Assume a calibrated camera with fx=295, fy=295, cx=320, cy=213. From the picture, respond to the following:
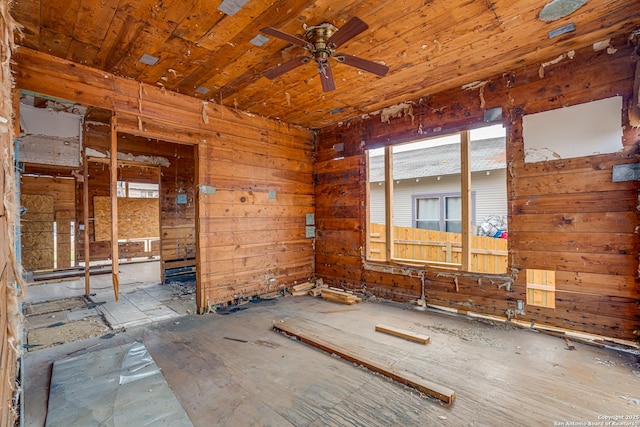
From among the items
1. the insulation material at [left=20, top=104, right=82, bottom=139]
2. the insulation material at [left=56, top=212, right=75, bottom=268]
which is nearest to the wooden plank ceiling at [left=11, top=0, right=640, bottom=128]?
the insulation material at [left=20, top=104, right=82, bottom=139]

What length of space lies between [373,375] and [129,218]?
9062mm

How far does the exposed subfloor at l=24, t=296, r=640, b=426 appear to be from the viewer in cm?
196

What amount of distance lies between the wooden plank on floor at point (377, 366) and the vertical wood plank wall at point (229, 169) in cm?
138

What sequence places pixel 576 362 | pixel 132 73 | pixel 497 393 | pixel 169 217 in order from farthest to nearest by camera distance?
pixel 169 217 → pixel 132 73 → pixel 576 362 → pixel 497 393

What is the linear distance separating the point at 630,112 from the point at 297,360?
388cm

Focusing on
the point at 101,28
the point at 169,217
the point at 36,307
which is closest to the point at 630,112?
the point at 101,28

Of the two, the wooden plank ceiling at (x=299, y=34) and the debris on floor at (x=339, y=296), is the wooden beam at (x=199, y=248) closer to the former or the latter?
the wooden plank ceiling at (x=299, y=34)

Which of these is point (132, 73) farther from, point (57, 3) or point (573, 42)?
point (573, 42)

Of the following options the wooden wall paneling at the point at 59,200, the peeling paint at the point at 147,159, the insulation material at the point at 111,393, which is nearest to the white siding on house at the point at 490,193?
the peeling paint at the point at 147,159

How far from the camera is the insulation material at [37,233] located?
6.68 meters

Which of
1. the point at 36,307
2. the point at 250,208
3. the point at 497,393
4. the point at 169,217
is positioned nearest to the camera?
the point at 497,393

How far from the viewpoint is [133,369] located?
253cm

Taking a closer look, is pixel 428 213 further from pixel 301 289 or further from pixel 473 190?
pixel 301 289

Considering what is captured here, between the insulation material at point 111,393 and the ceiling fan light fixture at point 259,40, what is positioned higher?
the ceiling fan light fixture at point 259,40
